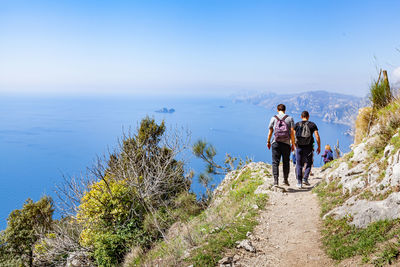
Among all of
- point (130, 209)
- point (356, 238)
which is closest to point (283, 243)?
point (356, 238)

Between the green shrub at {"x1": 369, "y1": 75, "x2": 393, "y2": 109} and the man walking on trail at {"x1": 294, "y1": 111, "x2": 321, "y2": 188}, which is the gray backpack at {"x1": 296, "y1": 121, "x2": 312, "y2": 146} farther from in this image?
the green shrub at {"x1": 369, "y1": 75, "x2": 393, "y2": 109}

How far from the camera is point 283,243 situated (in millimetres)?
4957

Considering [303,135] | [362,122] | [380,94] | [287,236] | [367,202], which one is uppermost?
[380,94]

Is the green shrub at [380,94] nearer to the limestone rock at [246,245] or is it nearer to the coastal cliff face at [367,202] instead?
the coastal cliff face at [367,202]

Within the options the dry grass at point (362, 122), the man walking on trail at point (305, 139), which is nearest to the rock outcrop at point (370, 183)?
the man walking on trail at point (305, 139)

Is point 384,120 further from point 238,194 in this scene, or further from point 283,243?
point 238,194

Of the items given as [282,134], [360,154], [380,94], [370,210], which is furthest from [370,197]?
[380,94]

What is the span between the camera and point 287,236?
5.22 m

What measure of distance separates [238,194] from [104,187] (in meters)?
7.45

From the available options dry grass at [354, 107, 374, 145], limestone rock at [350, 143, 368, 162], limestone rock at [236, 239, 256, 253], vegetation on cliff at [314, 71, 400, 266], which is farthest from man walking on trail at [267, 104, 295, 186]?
dry grass at [354, 107, 374, 145]

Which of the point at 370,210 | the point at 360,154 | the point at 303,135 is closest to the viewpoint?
the point at 370,210

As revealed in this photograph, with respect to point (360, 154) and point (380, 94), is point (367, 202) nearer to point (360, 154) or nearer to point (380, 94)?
point (360, 154)

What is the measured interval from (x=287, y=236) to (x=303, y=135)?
3416 mm

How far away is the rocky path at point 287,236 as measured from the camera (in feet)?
14.2
